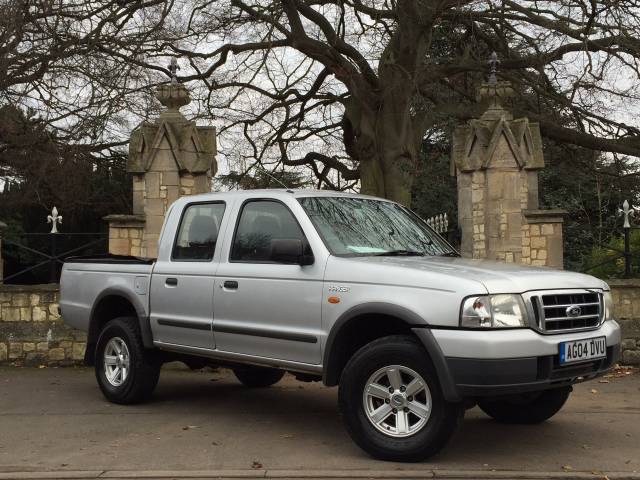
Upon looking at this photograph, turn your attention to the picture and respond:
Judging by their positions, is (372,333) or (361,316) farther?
(372,333)

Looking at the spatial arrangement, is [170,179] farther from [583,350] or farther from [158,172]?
[583,350]

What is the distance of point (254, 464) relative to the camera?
17.5 feet

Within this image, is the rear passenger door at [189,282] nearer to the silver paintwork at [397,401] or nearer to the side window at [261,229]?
the side window at [261,229]

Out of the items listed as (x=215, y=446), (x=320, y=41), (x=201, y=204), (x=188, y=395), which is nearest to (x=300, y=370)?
(x=215, y=446)

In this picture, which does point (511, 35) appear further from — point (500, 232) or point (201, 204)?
point (201, 204)

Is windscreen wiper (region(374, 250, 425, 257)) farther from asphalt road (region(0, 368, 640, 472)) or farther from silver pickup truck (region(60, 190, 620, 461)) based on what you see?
asphalt road (region(0, 368, 640, 472))

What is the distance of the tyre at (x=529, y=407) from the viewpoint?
20.9 ft

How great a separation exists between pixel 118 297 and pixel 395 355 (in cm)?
359

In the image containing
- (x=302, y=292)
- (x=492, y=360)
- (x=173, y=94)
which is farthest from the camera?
(x=173, y=94)

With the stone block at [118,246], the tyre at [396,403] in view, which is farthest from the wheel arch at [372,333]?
the stone block at [118,246]

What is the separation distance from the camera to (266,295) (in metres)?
6.10

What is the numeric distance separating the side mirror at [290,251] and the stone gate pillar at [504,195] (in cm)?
604

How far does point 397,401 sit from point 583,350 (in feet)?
4.24

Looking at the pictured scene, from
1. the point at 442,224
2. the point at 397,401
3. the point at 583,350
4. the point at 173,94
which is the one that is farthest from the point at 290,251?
the point at 442,224
